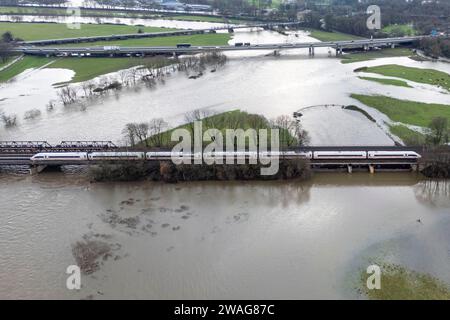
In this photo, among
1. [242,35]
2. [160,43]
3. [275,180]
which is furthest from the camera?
[242,35]

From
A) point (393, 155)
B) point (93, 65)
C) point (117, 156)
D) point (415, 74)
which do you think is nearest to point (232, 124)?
point (117, 156)

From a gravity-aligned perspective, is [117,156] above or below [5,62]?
below

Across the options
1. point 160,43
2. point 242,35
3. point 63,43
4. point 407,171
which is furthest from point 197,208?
point 242,35

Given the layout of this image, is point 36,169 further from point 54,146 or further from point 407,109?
point 407,109

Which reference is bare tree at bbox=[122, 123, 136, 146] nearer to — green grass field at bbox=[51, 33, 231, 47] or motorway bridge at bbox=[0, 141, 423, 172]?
motorway bridge at bbox=[0, 141, 423, 172]

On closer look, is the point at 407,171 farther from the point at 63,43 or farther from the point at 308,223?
the point at 63,43

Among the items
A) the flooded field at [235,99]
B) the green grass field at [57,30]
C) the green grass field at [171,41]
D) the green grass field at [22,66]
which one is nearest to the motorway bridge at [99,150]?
the flooded field at [235,99]
